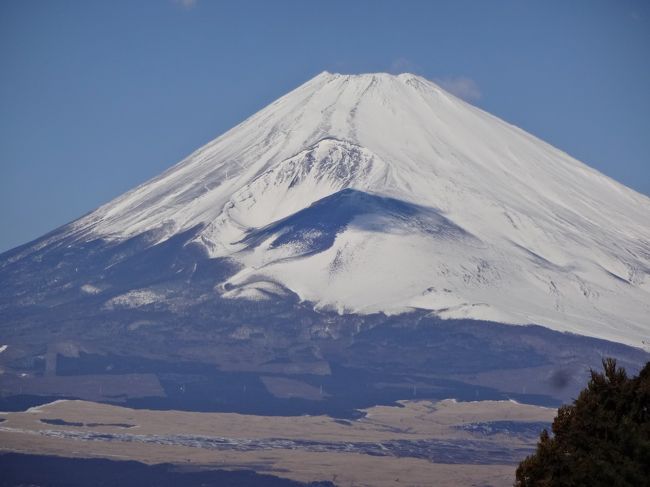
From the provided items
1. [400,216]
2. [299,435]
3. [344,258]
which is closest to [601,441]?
[299,435]

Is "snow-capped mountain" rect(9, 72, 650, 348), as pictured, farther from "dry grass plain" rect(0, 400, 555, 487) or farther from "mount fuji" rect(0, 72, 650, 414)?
"dry grass plain" rect(0, 400, 555, 487)

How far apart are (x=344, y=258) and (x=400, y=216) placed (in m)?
8.52

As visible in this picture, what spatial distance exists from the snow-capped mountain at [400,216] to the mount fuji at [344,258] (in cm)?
26

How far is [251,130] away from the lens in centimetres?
17838

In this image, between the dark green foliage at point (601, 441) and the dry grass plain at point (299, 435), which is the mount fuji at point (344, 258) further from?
the dark green foliage at point (601, 441)

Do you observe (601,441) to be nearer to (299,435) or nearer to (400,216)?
(299,435)

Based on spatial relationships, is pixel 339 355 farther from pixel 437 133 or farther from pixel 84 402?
pixel 437 133

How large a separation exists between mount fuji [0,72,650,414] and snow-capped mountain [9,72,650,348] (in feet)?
0.84

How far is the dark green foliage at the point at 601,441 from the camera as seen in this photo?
2325 cm

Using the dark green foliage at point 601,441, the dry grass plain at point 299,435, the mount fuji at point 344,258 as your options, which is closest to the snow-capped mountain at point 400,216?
the mount fuji at point 344,258

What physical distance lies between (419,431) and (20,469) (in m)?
34.4

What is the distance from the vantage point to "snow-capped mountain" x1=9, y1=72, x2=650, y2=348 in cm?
13525

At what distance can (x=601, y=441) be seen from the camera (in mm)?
24219

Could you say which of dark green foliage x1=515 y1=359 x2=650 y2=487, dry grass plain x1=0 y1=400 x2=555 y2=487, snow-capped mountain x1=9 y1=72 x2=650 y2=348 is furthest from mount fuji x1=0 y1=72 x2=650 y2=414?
dark green foliage x1=515 y1=359 x2=650 y2=487
